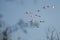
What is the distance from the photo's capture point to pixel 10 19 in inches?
50.9

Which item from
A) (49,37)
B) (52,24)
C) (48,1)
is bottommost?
(49,37)

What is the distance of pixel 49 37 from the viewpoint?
1331mm

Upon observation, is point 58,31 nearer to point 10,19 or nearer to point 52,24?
point 52,24

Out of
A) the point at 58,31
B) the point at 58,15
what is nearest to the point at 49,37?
the point at 58,31

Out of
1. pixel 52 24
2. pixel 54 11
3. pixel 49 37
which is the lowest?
pixel 49 37

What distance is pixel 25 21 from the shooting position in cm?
132

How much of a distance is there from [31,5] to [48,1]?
20 centimetres

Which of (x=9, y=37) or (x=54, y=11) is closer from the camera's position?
(x=9, y=37)

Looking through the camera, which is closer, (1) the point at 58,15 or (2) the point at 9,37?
(2) the point at 9,37

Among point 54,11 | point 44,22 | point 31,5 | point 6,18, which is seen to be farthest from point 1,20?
point 54,11

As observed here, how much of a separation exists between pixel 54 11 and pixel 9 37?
1.85ft

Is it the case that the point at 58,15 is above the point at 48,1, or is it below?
below

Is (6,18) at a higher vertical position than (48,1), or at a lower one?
lower

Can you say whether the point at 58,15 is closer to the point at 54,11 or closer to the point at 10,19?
the point at 54,11
